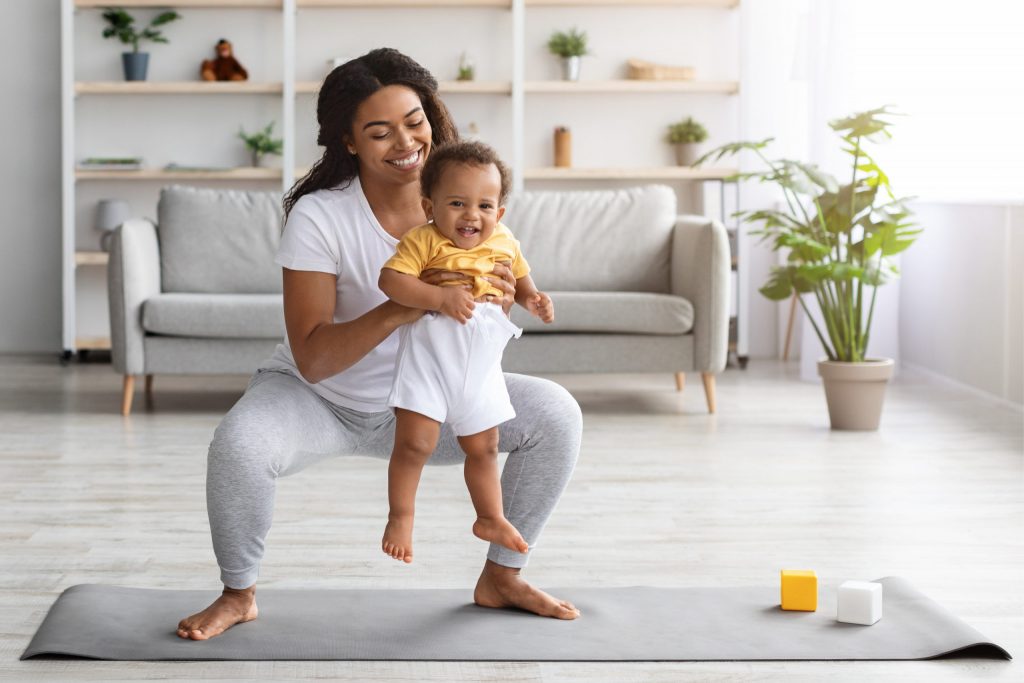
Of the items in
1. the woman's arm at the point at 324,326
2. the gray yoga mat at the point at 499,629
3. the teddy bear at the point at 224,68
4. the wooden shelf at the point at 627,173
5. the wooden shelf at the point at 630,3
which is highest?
the wooden shelf at the point at 630,3

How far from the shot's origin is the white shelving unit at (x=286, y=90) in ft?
19.6

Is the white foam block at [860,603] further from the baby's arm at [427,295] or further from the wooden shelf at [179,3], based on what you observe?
the wooden shelf at [179,3]

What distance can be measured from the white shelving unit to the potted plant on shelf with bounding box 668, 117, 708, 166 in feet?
0.44

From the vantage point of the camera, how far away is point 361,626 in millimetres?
2193

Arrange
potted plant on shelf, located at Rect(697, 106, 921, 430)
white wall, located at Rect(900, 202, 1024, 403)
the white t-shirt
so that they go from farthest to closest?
white wall, located at Rect(900, 202, 1024, 403) < potted plant on shelf, located at Rect(697, 106, 921, 430) < the white t-shirt

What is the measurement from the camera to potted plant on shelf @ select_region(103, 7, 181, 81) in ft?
20.0

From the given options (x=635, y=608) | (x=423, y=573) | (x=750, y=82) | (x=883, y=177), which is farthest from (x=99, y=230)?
(x=635, y=608)

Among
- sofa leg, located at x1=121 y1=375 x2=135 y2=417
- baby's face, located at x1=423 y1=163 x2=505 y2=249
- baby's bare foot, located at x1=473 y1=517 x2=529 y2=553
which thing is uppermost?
baby's face, located at x1=423 y1=163 x2=505 y2=249

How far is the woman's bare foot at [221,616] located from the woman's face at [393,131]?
74 centimetres

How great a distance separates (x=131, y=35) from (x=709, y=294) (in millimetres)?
3215

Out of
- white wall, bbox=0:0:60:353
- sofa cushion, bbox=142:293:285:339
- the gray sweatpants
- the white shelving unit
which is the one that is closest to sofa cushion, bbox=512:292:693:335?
sofa cushion, bbox=142:293:285:339

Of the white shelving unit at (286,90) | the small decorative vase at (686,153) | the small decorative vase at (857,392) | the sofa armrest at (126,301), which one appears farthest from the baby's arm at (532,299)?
the small decorative vase at (686,153)

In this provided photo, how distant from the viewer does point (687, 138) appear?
6250 millimetres

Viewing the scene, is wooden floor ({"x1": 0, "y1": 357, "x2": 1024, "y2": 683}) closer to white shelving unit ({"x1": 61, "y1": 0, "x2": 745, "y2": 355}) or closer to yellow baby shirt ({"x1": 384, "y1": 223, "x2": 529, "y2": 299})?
yellow baby shirt ({"x1": 384, "y1": 223, "x2": 529, "y2": 299})
